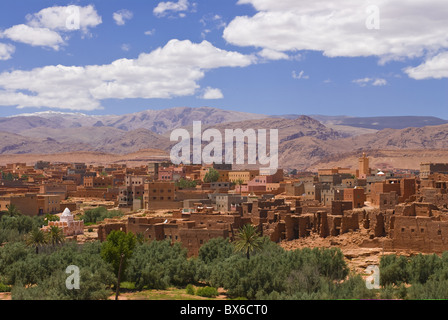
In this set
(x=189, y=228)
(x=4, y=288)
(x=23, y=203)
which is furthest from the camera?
(x=23, y=203)

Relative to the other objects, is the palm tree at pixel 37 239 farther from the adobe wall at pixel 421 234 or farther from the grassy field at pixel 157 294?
the adobe wall at pixel 421 234

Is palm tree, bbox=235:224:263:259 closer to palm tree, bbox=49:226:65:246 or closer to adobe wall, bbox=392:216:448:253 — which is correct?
adobe wall, bbox=392:216:448:253

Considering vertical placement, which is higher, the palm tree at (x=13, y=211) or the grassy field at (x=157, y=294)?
the palm tree at (x=13, y=211)

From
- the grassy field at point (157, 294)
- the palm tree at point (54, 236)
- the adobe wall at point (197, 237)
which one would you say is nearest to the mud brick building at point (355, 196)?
the adobe wall at point (197, 237)

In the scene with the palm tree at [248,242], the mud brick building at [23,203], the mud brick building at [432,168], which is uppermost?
the mud brick building at [432,168]

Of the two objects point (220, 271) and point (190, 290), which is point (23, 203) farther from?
point (190, 290)

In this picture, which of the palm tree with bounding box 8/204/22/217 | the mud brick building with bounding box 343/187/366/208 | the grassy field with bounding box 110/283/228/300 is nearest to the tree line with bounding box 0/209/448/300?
the grassy field with bounding box 110/283/228/300

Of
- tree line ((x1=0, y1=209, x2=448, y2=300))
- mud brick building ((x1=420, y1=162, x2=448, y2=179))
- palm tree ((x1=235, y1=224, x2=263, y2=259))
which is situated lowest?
tree line ((x1=0, y1=209, x2=448, y2=300))

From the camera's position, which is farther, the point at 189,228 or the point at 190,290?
the point at 189,228

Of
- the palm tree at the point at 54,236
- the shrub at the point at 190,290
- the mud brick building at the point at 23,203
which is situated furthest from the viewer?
the mud brick building at the point at 23,203

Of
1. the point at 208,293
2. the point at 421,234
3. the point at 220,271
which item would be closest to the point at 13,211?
the point at 220,271

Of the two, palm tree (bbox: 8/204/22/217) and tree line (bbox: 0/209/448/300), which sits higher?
palm tree (bbox: 8/204/22/217)

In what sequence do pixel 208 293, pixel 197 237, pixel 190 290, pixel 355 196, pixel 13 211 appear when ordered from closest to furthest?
1. pixel 208 293
2. pixel 190 290
3. pixel 197 237
4. pixel 355 196
5. pixel 13 211
